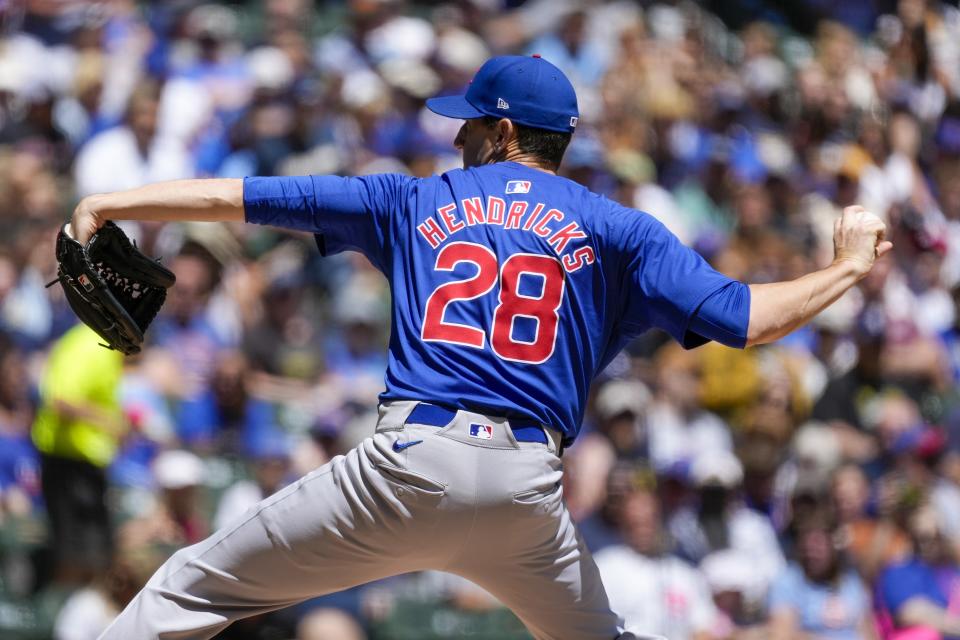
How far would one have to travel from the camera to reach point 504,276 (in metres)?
3.39

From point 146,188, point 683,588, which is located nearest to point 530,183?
point 146,188

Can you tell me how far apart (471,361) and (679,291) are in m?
0.53

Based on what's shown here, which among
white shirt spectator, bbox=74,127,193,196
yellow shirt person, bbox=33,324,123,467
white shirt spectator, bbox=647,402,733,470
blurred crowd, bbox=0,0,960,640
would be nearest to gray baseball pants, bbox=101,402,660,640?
blurred crowd, bbox=0,0,960,640

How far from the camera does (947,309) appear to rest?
9.70m

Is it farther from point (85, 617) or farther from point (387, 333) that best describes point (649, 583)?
point (85, 617)

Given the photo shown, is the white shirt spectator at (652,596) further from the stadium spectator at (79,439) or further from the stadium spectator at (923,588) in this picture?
the stadium spectator at (79,439)

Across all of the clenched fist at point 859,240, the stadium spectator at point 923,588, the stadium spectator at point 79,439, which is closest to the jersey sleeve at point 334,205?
the clenched fist at point 859,240

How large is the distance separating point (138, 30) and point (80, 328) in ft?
11.4

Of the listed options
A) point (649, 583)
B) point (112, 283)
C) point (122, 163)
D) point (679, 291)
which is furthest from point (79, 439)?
point (679, 291)

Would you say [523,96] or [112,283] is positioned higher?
[523,96]

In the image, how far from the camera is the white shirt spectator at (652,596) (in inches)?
257

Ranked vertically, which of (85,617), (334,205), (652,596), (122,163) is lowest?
(652,596)

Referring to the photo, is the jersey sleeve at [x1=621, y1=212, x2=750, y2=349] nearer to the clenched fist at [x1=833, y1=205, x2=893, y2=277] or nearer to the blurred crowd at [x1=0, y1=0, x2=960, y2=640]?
the clenched fist at [x1=833, y1=205, x2=893, y2=277]

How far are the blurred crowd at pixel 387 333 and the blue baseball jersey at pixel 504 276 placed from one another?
261 centimetres
